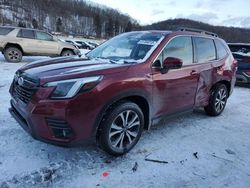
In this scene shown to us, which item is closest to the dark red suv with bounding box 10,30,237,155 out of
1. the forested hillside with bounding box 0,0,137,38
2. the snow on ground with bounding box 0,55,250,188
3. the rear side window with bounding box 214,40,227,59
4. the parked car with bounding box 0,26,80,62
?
the snow on ground with bounding box 0,55,250,188

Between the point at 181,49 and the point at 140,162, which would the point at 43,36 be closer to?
the point at 181,49

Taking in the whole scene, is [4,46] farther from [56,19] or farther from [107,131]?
[56,19]

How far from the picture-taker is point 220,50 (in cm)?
545

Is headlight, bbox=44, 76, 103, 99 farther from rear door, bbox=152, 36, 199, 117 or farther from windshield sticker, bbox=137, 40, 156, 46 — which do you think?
windshield sticker, bbox=137, 40, 156, 46

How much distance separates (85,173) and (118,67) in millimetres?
1359

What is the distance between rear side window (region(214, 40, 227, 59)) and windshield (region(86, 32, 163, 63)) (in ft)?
5.79

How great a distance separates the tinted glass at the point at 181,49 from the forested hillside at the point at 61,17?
346 ft

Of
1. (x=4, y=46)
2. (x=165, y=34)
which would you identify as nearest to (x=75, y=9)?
(x=4, y=46)

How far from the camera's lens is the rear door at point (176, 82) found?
12.4 ft

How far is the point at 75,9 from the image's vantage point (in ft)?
407

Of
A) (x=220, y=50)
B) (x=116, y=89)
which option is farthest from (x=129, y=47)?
(x=220, y=50)

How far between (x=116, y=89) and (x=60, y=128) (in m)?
0.80

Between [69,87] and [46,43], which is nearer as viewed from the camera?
[69,87]

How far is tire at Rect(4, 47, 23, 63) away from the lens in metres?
11.9
